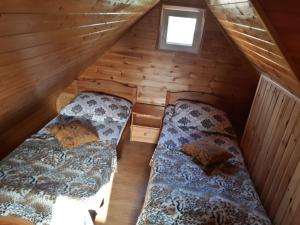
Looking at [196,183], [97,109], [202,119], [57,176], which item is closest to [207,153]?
[196,183]

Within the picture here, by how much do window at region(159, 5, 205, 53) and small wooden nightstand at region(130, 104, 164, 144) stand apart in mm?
863

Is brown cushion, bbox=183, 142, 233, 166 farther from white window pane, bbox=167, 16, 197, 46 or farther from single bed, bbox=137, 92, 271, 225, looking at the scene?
white window pane, bbox=167, 16, 197, 46

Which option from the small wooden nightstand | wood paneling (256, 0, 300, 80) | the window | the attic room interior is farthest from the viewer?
the small wooden nightstand

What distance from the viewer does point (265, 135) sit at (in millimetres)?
2506

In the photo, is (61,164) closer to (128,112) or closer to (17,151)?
(17,151)

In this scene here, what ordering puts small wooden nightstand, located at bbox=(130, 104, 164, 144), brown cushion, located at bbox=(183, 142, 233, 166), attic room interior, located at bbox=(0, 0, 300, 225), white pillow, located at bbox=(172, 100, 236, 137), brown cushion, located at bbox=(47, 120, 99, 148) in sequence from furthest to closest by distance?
1. small wooden nightstand, located at bbox=(130, 104, 164, 144)
2. white pillow, located at bbox=(172, 100, 236, 137)
3. brown cushion, located at bbox=(47, 120, 99, 148)
4. brown cushion, located at bbox=(183, 142, 233, 166)
5. attic room interior, located at bbox=(0, 0, 300, 225)

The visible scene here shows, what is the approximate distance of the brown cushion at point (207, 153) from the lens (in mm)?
2459

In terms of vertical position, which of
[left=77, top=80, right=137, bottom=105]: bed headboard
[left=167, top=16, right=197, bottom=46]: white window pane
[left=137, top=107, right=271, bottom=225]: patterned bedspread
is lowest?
[left=137, top=107, right=271, bottom=225]: patterned bedspread

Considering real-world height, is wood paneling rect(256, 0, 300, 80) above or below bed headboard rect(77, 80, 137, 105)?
above

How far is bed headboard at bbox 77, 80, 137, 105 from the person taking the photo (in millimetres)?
3660

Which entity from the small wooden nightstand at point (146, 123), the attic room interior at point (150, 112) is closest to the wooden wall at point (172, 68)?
the attic room interior at point (150, 112)

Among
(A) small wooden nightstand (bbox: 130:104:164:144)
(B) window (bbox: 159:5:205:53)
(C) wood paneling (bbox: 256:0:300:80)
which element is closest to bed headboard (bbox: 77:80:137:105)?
(A) small wooden nightstand (bbox: 130:104:164:144)

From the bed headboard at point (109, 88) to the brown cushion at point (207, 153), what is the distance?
1371 mm

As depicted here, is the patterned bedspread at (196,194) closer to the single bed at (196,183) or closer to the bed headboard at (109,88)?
the single bed at (196,183)
